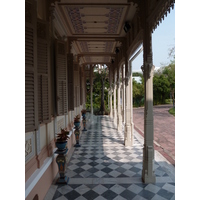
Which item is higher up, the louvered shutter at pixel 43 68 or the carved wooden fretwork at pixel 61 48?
the carved wooden fretwork at pixel 61 48

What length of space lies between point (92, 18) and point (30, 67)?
3367 mm

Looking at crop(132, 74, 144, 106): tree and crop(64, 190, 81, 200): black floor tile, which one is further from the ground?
crop(132, 74, 144, 106): tree

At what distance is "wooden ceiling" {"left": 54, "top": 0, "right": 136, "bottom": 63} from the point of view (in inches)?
161

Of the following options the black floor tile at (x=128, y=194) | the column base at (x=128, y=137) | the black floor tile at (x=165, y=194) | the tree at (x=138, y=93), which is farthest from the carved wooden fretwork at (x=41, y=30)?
the tree at (x=138, y=93)

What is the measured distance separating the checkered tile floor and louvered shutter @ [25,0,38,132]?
1.76 meters

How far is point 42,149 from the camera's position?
10.6 ft

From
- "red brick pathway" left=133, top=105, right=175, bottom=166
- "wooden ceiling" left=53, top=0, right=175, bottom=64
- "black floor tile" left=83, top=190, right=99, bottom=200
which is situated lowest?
"red brick pathway" left=133, top=105, right=175, bottom=166

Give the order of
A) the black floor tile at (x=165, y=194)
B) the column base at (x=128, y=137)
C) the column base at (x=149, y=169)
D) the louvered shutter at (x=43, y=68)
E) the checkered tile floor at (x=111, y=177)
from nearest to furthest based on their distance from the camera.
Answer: the louvered shutter at (x=43, y=68) → the black floor tile at (x=165, y=194) → the checkered tile floor at (x=111, y=177) → the column base at (x=149, y=169) → the column base at (x=128, y=137)

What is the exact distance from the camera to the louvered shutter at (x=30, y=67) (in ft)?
7.09

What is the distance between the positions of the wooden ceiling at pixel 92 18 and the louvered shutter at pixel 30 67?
6.72 ft

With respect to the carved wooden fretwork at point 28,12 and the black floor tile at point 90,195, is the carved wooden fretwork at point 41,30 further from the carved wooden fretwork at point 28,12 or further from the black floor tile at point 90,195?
the black floor tile at point 90,195

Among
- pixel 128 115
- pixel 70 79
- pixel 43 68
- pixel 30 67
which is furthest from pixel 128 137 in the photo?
pixel 30 67

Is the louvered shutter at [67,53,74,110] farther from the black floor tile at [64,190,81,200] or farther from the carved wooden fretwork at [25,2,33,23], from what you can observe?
the carved wooden fretwork at [25,2,33,23]

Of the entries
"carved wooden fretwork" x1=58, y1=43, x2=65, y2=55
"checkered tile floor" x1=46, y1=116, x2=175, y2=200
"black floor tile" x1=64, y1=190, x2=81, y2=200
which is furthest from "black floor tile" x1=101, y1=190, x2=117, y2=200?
"carved wooden fretwork" x1=58, y1=43, x2=65, y2=55
